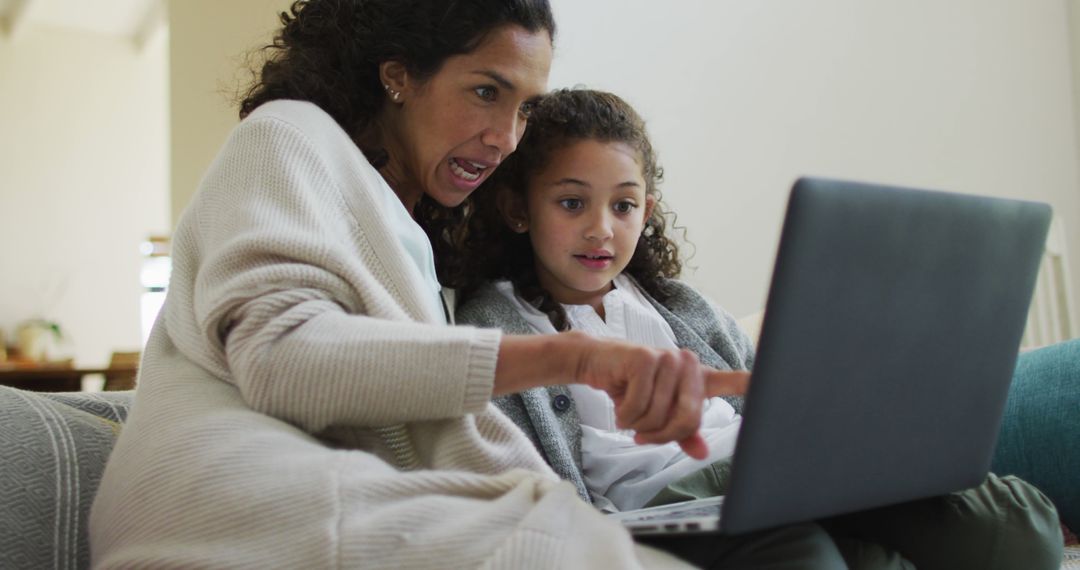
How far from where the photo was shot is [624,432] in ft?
4.09

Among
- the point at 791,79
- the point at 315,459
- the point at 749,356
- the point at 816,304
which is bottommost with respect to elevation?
the point at 749,356

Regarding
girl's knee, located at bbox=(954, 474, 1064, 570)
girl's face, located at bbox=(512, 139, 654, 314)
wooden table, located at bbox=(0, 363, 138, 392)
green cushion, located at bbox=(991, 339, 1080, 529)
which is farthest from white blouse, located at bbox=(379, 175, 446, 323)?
wooden table, located at bbox=(0, 363, 138, 392)

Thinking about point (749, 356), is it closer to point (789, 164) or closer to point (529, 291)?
point (529, 291)

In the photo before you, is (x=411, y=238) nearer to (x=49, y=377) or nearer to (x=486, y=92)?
(x=486, y=92)

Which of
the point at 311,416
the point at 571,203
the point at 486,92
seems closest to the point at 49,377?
the point at 571,203

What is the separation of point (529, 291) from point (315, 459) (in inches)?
26.7

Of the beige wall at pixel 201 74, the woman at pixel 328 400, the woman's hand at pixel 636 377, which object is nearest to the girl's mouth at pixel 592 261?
the woman at pixel 328 400

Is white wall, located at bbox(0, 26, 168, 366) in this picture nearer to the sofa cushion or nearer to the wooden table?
the wooden table

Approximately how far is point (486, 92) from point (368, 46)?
0.15 meters

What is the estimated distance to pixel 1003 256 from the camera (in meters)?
0.82

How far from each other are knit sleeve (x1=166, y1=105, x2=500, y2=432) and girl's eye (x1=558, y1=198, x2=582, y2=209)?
529 millimetres

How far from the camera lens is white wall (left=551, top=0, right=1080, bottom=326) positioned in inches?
85.1

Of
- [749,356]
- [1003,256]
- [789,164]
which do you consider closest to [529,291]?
[749,356]

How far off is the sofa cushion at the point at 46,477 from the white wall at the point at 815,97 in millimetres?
1184
